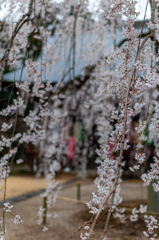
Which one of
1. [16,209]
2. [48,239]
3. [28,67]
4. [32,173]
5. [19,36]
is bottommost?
[32,173]

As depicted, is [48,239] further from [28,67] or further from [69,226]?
[28,67]

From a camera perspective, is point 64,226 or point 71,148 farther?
point 71,148

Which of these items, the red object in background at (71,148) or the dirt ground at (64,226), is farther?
the red object in background at (71,148)

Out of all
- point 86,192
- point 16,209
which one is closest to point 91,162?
point 86,192

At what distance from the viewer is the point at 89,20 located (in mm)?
3197

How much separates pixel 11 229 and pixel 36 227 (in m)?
0.29

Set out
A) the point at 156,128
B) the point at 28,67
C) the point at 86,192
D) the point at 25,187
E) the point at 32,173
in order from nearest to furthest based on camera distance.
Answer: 1. the point at 156,128
2. the point at 28,67
3. the point at 86,192
4. the point at 25,187
5. the point at 32,173

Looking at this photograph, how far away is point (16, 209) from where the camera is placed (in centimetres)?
323

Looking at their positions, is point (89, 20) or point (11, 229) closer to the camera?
point (11, 229)

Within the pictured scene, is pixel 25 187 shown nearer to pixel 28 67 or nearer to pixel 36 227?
pixel 36 227

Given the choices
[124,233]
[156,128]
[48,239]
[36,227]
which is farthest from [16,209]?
[156,128]

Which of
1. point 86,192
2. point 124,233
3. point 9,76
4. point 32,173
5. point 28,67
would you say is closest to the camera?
point 28,67

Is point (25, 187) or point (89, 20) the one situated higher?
point (89, 20)

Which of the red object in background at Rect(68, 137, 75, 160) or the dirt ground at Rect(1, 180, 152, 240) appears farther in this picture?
the red object in background at Rect(68, 137, 75, 160)
